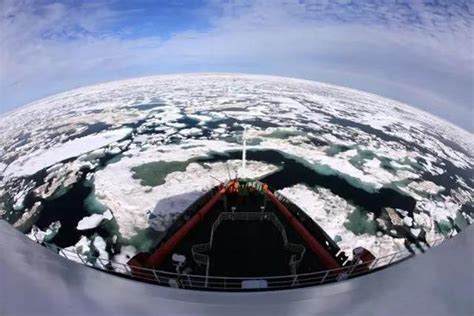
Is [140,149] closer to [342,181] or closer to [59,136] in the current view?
[59,136]

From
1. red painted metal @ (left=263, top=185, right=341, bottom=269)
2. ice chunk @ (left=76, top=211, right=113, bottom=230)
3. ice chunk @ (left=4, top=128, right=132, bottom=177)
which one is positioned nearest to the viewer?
red painted metal @ (left=263, top=185, right=341, bottom=269)

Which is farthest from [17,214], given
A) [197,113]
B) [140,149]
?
[197,113]

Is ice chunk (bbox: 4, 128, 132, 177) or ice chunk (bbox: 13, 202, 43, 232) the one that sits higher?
ice chunk (bbox: 13, 202, 43, 232)

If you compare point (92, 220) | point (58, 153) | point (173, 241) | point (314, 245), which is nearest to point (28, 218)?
point (92, 220)

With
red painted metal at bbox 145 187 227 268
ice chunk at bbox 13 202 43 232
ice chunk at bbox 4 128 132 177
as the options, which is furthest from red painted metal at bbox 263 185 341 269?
ice chunk at bbox 4 128 132 177

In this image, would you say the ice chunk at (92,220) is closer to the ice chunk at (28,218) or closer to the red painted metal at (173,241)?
the ice chunk at (28,218)

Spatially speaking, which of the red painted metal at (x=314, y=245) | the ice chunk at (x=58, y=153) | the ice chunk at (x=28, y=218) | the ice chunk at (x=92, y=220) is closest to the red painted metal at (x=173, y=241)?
the red painted metal at (x=314, y=245)

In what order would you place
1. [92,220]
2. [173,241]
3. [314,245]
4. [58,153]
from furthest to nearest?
[58,153], [92,220], [173,241], [314,245]

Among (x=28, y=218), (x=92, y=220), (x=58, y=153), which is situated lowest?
(x=58, y=153)

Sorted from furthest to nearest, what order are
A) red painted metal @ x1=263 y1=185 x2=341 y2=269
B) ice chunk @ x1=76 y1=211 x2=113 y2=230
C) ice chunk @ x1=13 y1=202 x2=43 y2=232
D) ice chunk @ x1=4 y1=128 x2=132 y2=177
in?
ice chunk @ x1=4 y1=128 x2=132 y2=177
ice chunk @ x1=13 y1=202 x2=43 y2=232
ice chunk @ x1=76 y1=211 x2=113 y2=230
red painted metal @ x1=263 y1=185 x2=341 y2=269

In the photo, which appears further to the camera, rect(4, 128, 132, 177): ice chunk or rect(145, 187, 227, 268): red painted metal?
rect(4, 128, 132, 177): ice chunk

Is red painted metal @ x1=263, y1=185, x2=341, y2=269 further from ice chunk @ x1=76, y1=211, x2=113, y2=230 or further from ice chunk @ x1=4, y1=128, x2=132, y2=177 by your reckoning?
ice chunk @ x1=4, y1=128, x2=132, y2=177

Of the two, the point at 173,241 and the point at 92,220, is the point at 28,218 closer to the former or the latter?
the point at 92,220

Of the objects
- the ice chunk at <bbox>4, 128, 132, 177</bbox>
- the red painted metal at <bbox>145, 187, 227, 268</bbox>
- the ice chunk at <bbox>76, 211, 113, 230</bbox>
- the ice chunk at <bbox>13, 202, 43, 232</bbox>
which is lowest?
the ice chunk at <bbox>4, 128, 132, 177</bbox>
